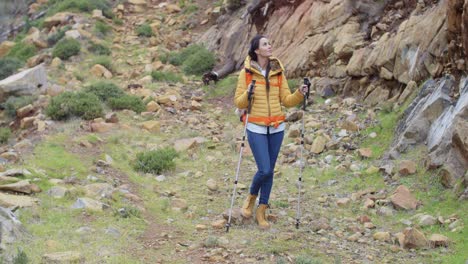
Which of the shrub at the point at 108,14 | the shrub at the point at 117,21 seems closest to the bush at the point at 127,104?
the shrub at the point at 117,21

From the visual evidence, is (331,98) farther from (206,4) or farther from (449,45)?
(206,4)

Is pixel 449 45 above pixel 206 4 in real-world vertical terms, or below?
above

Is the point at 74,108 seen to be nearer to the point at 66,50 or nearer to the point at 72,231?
the point at 72,231

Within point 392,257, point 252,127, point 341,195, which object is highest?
point 252,127

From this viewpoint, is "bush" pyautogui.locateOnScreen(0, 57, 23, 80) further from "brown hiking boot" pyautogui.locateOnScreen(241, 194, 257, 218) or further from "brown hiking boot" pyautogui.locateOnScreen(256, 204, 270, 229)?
"brown hiking boot" pyautogui.locateOnScreen(256, 204, 270, 229)

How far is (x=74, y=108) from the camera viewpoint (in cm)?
1319

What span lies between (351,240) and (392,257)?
70 cm

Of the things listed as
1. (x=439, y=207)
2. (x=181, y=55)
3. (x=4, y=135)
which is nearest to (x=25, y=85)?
(x=4, y=135)

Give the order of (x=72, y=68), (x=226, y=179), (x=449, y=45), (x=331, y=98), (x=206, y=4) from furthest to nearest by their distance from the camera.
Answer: (x=206, y=4), (x=72, y=68), (x=331, y=98), (x=226, y=179), (x=449, y=45)

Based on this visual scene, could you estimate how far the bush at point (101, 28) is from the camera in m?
22.2

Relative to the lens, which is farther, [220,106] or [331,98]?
[220,106]

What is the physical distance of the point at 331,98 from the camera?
42.7 ft

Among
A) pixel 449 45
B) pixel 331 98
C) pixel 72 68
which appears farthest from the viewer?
pixel 72 68

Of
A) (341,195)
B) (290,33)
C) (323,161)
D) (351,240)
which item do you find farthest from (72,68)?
(351,240)
